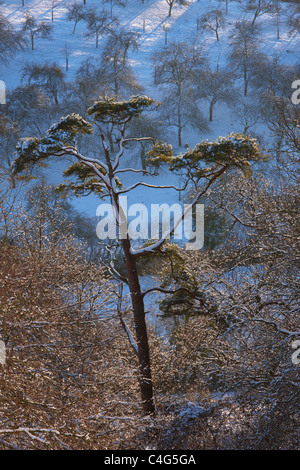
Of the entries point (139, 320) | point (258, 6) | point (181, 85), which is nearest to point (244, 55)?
point (181, 85)

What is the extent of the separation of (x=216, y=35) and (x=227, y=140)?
154ft

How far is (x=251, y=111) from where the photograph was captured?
3503cm

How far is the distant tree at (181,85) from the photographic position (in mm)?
35188

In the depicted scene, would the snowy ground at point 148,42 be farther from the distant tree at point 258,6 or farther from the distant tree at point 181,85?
the distant tree at point 181,85

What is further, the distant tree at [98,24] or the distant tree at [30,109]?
the distant tree at [98,24]

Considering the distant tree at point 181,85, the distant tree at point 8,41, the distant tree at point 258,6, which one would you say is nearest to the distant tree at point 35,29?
the distant tree at point 8,41

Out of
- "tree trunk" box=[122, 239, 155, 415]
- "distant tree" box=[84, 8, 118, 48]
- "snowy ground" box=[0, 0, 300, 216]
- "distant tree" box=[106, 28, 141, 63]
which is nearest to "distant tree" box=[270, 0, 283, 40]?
"snowy ground" box=[0, 0, 300, 216]

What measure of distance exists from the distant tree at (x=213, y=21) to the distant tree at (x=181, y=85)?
45.2ft

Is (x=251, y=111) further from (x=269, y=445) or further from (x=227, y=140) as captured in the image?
(x=269, y=445)

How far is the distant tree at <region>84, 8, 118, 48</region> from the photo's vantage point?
164ft

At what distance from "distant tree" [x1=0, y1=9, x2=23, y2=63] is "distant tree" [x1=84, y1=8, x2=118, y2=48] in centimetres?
786

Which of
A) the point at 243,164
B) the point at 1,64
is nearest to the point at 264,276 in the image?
the point at 243,164
